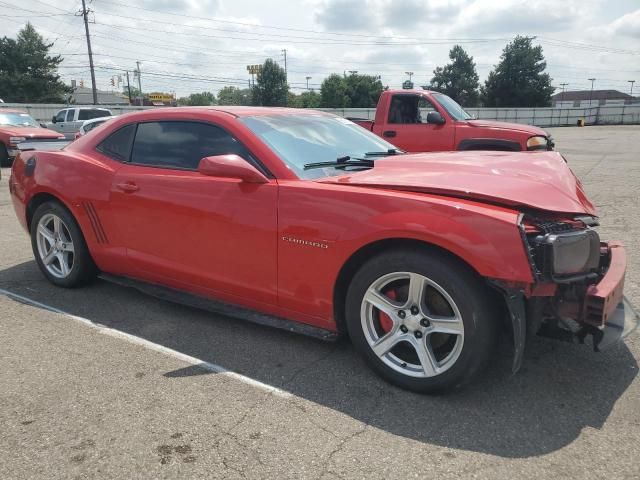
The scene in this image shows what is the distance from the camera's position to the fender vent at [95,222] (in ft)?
13.4

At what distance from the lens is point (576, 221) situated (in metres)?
2.76

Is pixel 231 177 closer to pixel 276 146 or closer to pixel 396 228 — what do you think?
pixel 276 146

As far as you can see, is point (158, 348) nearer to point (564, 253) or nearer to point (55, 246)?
point (55, 246)

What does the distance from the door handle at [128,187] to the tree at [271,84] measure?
199 ft

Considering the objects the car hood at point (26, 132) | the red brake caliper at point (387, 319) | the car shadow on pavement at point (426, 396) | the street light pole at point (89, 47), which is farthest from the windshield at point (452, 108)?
the street light pole at point (89, 47)

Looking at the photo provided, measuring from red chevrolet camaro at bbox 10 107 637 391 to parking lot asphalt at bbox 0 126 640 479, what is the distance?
0.24 meters

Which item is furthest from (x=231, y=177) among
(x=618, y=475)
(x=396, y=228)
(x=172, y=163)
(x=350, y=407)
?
(x=618, y=475)

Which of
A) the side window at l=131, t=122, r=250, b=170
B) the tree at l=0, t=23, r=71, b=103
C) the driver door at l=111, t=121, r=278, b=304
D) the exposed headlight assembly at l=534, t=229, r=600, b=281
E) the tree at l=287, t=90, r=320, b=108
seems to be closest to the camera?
the exposed headlight assembly at l=534, t=229, r=600, b=281

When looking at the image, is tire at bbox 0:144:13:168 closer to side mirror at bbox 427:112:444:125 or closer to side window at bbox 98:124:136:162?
side mirror at bbox 427:112:444:125

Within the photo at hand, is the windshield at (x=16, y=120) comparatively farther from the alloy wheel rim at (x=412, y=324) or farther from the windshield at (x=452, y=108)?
the alloy wheel rim at (x=412, y=324)

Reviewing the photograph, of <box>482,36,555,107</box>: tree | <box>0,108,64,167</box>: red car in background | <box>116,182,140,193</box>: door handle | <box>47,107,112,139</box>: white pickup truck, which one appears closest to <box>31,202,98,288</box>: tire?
<box>116,182,140,193</box>: door handle

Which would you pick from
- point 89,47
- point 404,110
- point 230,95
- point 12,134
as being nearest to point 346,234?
point 404,110

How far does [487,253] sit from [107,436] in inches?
79.0

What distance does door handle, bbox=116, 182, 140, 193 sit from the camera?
380 cm
